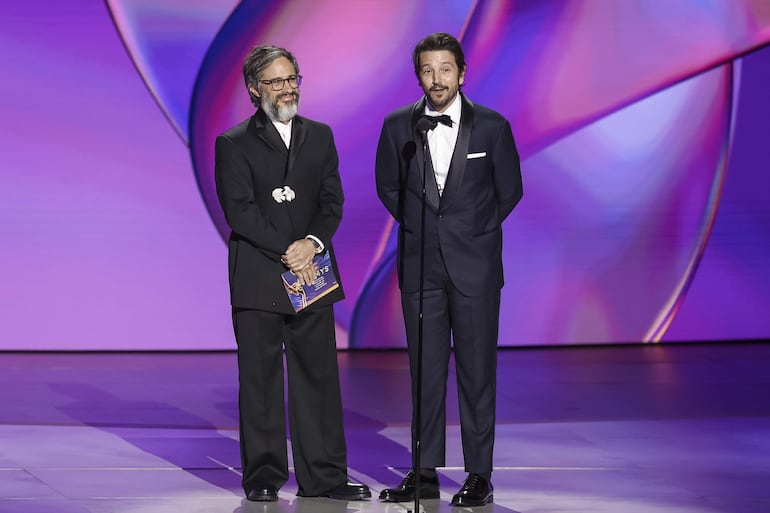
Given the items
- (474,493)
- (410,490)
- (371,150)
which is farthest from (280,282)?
(371,150)

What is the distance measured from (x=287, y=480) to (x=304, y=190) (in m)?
1.07

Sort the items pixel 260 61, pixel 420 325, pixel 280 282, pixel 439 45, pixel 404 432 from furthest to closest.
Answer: pixel 404 432
pixel 280 282
pixel 260 61
pixel 439 45
pixel 420 325

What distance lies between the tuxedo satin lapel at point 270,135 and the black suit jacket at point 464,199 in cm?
41

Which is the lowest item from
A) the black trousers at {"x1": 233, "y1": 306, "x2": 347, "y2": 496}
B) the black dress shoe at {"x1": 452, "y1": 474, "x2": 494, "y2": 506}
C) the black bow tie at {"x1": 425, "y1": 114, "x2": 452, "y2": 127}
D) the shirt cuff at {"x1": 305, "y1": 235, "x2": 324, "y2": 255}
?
the black dress shoe at {"x1": 452, "y1": 474, "x2": 494, "y2": 506}

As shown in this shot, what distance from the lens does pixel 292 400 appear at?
503 centimetres

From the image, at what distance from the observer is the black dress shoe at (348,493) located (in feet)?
16.2

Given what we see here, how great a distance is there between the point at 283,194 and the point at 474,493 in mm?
1248

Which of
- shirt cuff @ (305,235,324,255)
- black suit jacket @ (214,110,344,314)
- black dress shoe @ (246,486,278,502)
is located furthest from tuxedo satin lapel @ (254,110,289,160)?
black dress shoe @ (246,486,278,502)

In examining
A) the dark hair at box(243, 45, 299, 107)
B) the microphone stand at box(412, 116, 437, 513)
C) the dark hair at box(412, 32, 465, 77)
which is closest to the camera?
the microphone stand at box(412, 116, 437, 513)

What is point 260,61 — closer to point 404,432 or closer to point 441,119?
point 441,119

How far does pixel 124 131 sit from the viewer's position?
28.1 feet

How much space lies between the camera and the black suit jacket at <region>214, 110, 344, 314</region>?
489 cm

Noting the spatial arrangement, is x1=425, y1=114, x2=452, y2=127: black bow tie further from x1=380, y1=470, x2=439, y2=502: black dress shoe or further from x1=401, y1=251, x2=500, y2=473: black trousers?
x1=380, y1=470, x2=439, y2=502: black dress shoe

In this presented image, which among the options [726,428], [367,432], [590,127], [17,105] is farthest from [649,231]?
[17,105]
